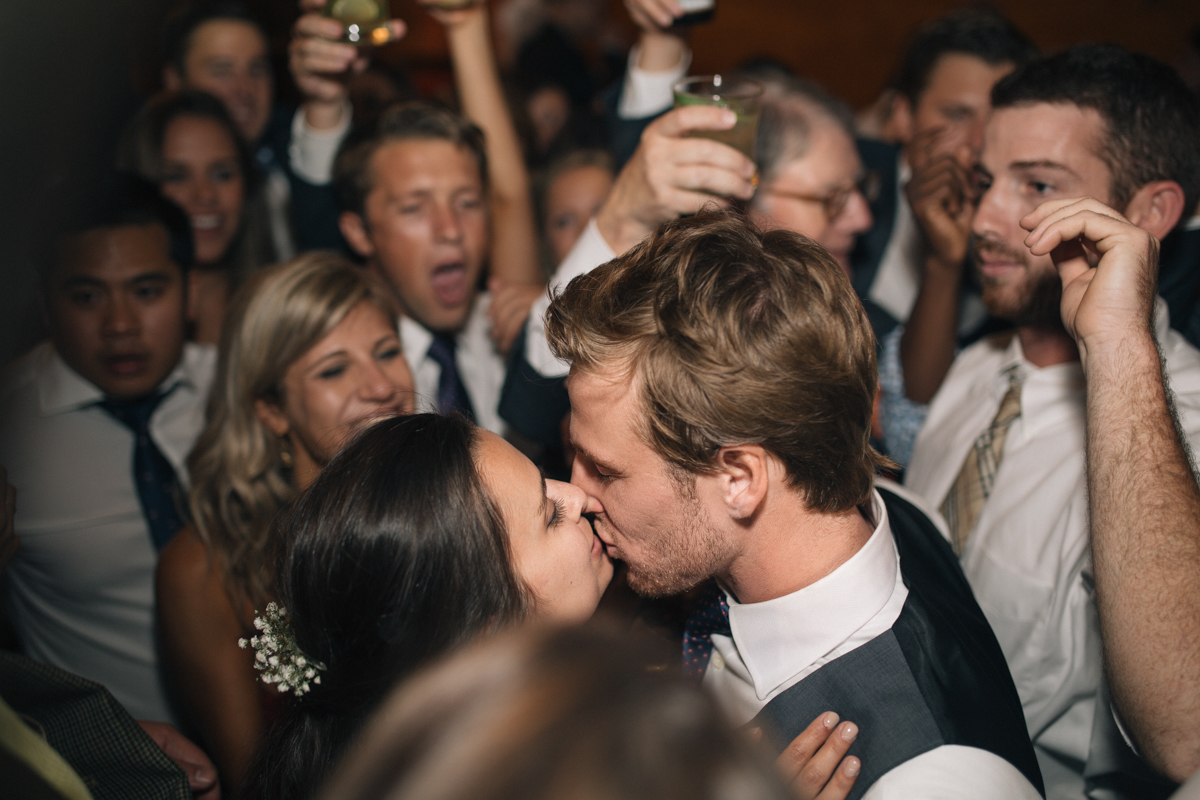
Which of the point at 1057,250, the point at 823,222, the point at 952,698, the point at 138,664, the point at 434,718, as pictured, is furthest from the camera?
the point at 823,222

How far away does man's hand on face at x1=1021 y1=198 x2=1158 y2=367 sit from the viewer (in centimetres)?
134

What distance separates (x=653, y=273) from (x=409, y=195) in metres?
1.56

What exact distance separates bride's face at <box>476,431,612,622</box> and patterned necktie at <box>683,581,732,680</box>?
271 mm

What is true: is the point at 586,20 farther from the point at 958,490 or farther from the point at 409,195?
the point at 958,490

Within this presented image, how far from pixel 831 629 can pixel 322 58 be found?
2258 mm

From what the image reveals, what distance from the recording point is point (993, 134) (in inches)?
76.2

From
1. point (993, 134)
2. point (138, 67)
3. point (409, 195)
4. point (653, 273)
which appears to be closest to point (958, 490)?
point (993, 134)

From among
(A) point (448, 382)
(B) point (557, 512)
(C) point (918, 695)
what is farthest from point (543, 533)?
(A) point (448, 382)

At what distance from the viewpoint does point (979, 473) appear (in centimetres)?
192

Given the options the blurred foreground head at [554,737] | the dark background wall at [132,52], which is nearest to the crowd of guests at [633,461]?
the blurred foreground head at [554,737]

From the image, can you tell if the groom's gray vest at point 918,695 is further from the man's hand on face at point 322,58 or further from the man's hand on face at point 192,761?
the man's hand on face at point 322,58

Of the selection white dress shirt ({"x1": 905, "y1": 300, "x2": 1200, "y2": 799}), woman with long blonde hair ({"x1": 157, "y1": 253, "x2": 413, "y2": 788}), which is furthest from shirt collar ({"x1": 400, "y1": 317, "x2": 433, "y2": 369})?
white dress shirt ({"x1": 905, "y1": 300, "x2": 1200, "y2": 799})

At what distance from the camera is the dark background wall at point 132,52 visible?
7.00ft

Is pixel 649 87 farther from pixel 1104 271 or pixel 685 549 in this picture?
pixel 685 549
